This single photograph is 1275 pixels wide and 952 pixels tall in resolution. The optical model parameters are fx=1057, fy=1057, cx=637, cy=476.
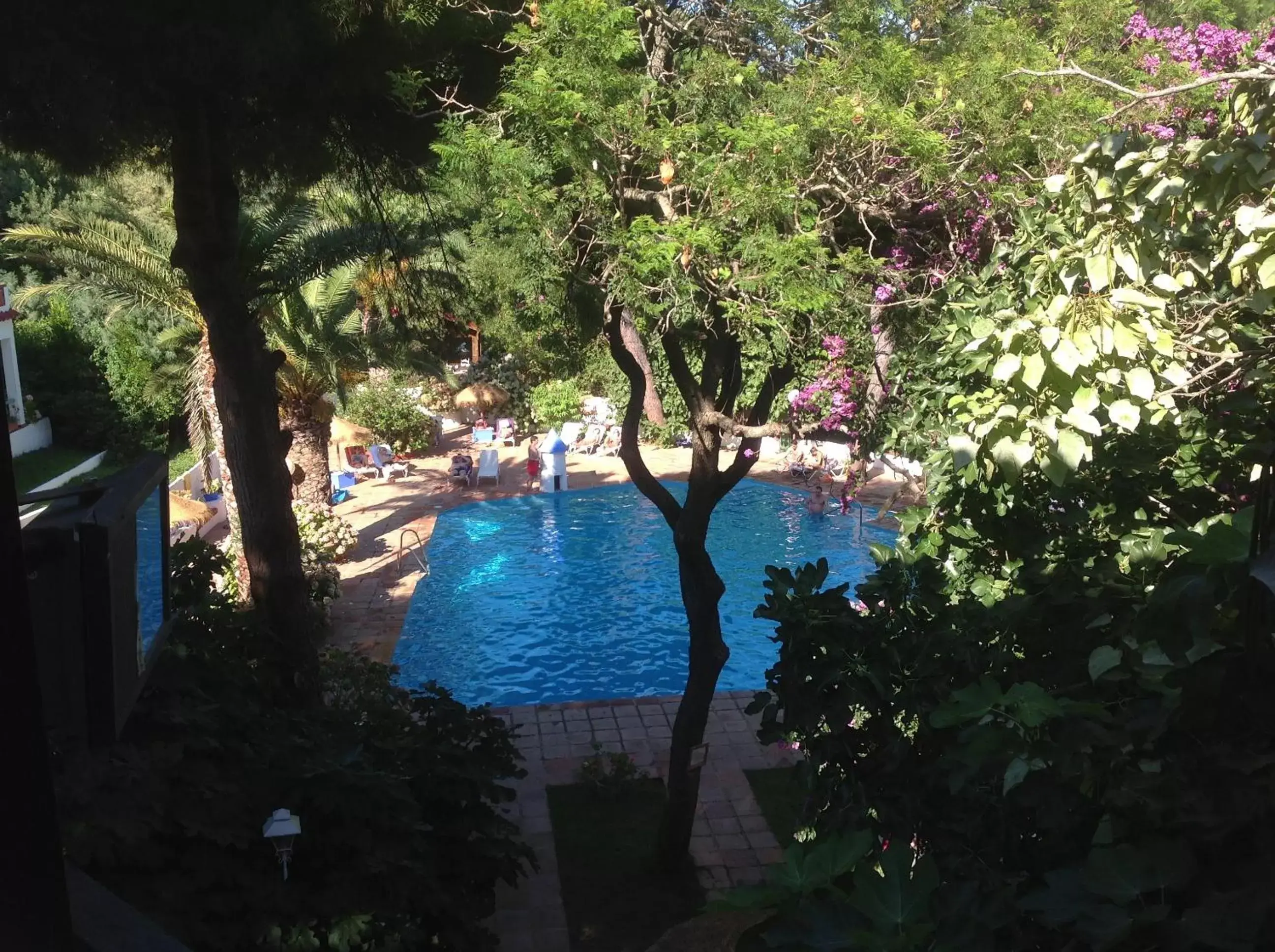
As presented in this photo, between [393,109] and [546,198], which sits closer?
[546,198]

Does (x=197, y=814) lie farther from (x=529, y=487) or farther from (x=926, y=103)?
(x=529, y=487)

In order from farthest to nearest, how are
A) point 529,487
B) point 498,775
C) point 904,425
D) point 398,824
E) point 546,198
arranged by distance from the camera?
point 529,487 < point 546,198 < point 498,775 < point 904,425 < point 398,824

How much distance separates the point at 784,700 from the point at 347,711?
3.73 m

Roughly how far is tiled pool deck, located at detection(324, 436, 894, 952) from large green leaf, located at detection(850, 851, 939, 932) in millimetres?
3343

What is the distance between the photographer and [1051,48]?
8508mm

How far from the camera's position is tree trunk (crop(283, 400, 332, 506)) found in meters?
15.9

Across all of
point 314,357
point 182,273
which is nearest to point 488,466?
point 314,357

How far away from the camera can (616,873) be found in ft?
25.2

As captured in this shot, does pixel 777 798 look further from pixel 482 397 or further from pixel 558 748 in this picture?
pixel 482 397

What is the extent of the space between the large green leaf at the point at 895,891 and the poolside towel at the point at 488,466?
18728mm

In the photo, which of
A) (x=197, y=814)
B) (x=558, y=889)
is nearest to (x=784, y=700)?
(x=197, y=814)

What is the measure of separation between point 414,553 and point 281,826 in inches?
497

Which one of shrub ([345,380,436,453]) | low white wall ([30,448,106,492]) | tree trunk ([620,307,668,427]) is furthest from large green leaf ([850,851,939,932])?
shrub ([345,380,436,453])

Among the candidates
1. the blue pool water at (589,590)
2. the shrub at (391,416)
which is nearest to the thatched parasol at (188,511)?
the blue pool water at (589,590)
